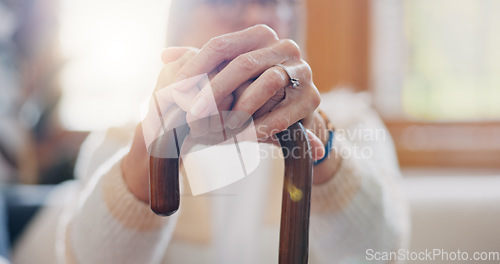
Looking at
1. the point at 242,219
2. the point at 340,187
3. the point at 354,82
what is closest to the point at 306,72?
the point at 340,187

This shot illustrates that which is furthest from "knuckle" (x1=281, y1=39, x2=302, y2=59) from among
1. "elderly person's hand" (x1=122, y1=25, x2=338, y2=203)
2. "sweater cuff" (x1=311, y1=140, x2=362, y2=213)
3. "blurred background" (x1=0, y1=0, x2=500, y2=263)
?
"blurred background" (x1=0, y1=0, x2=500, y2=263)

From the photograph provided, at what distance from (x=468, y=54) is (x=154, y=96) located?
97 centimetres

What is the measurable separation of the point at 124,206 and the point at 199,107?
0.18 m

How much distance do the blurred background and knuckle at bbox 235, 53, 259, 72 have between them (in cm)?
37

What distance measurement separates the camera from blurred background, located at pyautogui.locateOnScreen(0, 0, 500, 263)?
880 mm

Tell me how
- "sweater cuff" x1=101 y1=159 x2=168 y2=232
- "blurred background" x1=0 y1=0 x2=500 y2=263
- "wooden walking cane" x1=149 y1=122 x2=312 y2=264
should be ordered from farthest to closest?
"blurred background" x1=0 y1=0 x2=500 y2=263 < "sweater cuff" x1=101 y1=159 x2=168 y2=232 < "wooden walking cane" x1=149 y1=122 x2=312 y2=264

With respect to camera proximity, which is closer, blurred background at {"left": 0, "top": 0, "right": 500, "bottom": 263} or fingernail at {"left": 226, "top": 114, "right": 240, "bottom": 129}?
fingernail at {"left": 226, "top": 114, "right": 240, "bottom": 129}

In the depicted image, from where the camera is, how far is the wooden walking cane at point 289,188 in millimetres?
198

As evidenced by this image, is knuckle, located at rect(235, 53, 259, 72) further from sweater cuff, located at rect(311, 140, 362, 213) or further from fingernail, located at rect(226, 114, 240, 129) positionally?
sweater cuff, located at rect(311, 140, 362, 213)

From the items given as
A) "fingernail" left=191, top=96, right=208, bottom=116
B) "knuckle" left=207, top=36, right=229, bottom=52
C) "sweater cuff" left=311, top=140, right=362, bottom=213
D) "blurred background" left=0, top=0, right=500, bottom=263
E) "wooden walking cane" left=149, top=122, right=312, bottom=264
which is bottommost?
"blurred background" left=0, top=0, right=500, bottom=263

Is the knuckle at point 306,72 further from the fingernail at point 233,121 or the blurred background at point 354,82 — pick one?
the blurred background at point 354,82

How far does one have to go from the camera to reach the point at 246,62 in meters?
0.21

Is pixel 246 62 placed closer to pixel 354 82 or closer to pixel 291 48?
pixel 291 48

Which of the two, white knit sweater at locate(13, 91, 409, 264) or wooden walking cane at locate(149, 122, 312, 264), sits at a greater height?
wooden walking cane at locate(149, 122, 312, 264)
